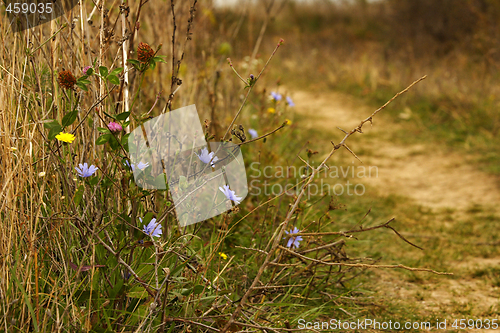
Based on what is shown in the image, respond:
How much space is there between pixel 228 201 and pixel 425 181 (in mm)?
2766

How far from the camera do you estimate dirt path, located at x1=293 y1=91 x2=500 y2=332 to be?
80.7 inches

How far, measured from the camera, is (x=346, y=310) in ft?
5.84

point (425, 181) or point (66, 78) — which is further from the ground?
point (66, 78)

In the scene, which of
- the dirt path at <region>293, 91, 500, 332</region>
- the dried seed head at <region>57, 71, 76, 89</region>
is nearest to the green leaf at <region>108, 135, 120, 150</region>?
the dried seed head at <region>57, 71, 76, 89</region>

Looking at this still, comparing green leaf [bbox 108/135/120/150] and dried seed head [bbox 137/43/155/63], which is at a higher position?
dried seed head [bbox 137/43/155/63]

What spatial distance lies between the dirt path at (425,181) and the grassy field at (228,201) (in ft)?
0.06

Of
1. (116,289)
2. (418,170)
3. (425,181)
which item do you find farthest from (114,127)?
(418,170)

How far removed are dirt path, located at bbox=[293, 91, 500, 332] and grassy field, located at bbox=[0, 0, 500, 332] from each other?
18 millimetres

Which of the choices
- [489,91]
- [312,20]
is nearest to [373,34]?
[312,20]

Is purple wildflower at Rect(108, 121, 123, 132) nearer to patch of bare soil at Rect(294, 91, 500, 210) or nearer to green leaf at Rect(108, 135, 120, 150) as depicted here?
green leaf at Rect(108, 135, 120, 150)

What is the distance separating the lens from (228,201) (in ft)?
4.96

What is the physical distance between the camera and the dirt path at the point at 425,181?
6.72 feet

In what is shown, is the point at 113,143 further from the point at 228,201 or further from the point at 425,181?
the point at 425,181

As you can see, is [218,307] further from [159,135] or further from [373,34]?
[373,34]
